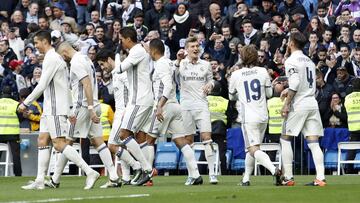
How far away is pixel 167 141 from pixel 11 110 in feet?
12.8

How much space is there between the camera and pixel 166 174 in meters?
28.6

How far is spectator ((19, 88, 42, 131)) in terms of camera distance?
94.0 ft

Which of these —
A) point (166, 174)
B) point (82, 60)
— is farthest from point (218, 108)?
point (82, 60)

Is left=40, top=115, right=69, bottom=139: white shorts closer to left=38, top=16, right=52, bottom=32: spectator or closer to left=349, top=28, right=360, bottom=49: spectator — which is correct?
left=349, top=28, right=360, bottom=49: spectator

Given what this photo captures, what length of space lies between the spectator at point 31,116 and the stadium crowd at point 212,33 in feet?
0.07

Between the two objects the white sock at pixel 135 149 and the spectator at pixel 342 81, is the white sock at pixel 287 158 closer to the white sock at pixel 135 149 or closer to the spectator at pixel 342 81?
the white sock at pixel 135 149

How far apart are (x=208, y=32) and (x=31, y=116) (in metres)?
6.63

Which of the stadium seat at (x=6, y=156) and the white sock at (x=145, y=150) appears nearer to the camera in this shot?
the white sock at (x=145, y=150)

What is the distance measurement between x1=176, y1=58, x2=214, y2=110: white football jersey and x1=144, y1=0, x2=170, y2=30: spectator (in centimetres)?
1249

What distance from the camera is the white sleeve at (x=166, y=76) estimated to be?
20891 millimetres

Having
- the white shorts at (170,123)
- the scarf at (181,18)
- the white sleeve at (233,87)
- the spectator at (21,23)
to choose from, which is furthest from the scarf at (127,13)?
the white sleeve at (233,87)

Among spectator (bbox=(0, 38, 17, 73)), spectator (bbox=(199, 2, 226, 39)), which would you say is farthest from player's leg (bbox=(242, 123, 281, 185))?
spectator (bbox=(0, 38, 17, 73))

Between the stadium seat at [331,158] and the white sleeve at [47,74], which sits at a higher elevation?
the white sleeve at [47,74]

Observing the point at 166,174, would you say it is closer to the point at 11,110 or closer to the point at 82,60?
the point at 11,110
